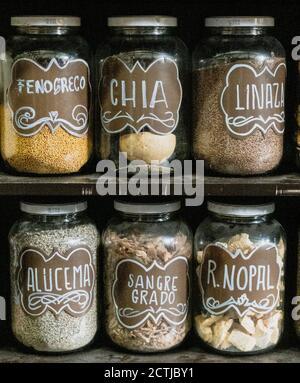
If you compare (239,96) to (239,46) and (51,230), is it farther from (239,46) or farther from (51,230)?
(51,230)

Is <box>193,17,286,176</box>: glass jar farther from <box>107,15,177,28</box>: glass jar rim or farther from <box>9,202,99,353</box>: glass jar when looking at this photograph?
<box>9,202,99,353</box>: glass jar

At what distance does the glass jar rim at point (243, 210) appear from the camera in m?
1.22

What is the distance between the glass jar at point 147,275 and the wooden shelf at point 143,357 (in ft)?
0.06

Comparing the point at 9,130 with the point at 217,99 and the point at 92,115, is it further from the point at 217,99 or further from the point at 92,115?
the point at 217,99

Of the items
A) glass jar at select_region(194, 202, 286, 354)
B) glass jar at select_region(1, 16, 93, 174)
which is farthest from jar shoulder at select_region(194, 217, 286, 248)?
glass jar at select_region(1, 16, 93, 174)

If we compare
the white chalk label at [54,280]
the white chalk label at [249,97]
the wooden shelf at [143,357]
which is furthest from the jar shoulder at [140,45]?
the wooden shelf at [143,357]

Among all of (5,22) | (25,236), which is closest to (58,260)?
(25,236)

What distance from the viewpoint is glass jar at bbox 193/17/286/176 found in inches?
45.8

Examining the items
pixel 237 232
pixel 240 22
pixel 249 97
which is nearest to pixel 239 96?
pixel 249 97

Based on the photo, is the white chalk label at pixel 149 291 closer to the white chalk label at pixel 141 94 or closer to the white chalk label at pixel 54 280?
the white chalk label at pixel 54 280

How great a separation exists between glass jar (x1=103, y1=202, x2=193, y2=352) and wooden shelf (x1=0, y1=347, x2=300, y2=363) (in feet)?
0.06

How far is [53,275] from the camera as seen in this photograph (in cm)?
121

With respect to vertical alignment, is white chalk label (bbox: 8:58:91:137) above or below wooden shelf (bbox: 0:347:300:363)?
above

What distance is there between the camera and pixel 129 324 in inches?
48.5
